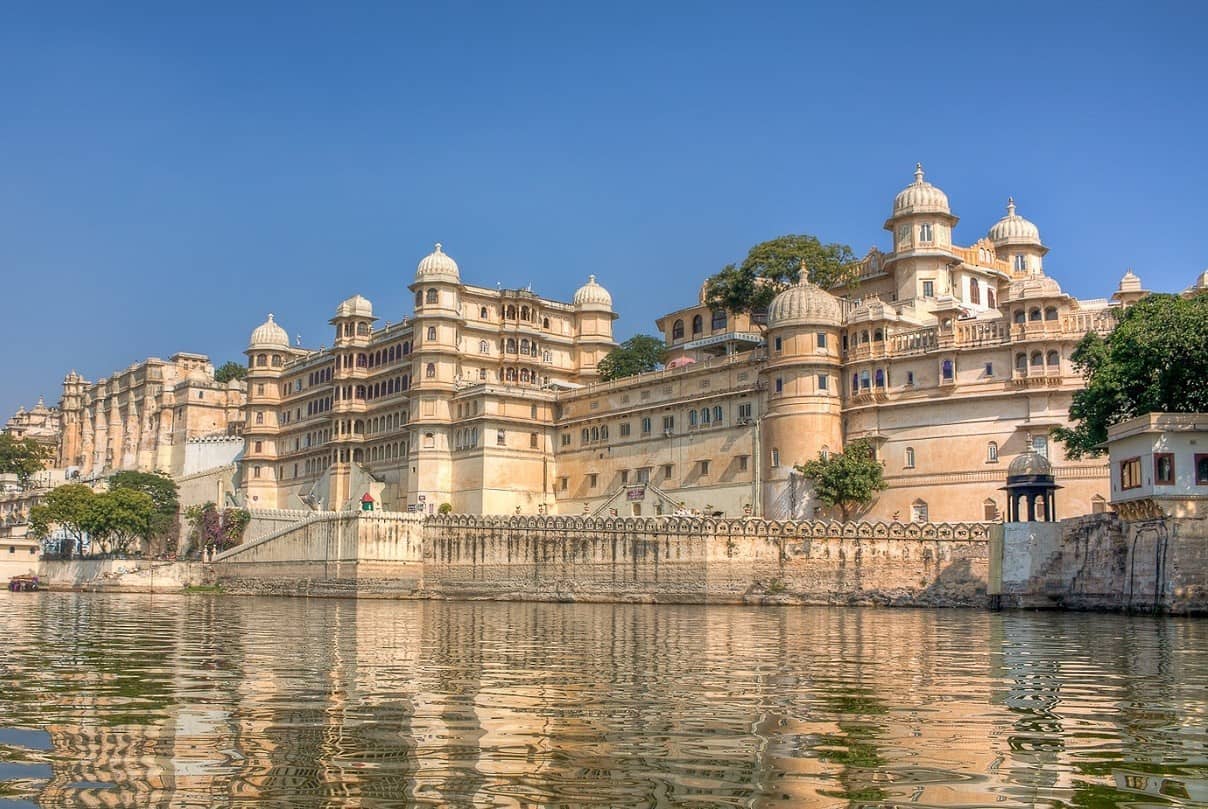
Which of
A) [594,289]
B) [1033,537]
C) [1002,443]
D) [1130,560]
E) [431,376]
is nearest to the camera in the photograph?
[1130,560]

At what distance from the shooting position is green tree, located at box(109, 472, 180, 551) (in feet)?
300

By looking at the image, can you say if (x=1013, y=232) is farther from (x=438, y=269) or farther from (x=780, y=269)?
(x=438, y=269)

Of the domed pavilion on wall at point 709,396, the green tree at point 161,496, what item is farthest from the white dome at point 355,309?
the green tree at point 161,496

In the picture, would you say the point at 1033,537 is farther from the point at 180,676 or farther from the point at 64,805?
the point at 64,805

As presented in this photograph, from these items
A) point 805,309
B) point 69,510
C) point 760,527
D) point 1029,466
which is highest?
point 805,309

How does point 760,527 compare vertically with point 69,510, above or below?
below

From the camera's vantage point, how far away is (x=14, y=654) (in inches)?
826

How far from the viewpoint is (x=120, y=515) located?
80.6m

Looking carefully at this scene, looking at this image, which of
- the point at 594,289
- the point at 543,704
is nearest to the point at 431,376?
the point at 594,289

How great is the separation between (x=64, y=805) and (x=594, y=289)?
80.9 meters

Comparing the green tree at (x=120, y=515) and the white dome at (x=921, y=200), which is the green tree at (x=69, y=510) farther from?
the white dome at (x=921, y=200)

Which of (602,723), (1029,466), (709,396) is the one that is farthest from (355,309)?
(602,723)

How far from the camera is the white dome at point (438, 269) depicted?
7744cm

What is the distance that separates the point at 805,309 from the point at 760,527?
47.1 ft
